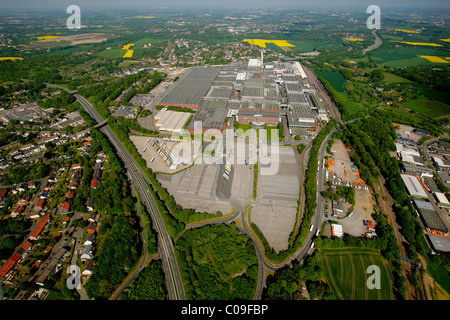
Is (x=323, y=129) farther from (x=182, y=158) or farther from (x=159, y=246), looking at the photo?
(x=159, y=246)

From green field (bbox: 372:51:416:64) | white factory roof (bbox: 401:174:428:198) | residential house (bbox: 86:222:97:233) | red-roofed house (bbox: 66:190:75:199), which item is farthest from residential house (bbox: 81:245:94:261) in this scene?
green field (bbox: 372:51:416:64)

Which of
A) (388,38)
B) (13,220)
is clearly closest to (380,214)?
(13,220)

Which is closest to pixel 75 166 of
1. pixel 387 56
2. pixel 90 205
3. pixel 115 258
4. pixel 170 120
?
pixel 90 205

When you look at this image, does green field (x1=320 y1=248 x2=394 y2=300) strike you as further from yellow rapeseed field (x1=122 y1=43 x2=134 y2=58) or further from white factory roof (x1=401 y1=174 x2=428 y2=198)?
yellow rapeseed field (x1=122 y1=43 x2=134 y2=58)

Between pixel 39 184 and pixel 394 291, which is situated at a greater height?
pixel 39 184

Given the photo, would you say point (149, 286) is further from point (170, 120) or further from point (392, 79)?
point (392, 79)
